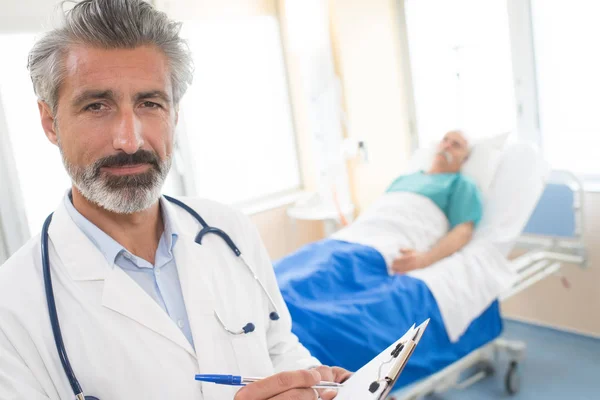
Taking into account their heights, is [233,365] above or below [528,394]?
above

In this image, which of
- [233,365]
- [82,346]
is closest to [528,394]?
[233,365]

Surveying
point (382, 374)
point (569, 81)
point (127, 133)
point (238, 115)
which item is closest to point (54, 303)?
point (127, 133)

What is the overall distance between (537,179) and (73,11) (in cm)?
224

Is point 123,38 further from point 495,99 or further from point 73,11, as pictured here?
point 495,99

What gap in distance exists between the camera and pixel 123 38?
97 centimetres

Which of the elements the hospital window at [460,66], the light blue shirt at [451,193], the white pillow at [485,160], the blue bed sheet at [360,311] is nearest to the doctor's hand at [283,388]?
the blue bed sheet at [360,311]

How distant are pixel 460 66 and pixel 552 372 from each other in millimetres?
1843

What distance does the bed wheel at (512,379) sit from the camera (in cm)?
233

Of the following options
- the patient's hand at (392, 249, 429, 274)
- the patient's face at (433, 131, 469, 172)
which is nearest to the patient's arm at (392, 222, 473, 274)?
the patient's hand at (392, 249, 429, 274)

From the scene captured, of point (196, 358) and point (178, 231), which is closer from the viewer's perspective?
point (196, 358)

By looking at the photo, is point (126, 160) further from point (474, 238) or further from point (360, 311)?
point (474, 238)

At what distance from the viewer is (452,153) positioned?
2.90 meters

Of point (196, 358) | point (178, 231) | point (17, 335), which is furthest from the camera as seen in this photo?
point (178, 231)

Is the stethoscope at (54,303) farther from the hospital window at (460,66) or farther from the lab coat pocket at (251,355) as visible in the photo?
the hospital window at (460,66)
